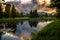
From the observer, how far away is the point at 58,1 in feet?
61.8

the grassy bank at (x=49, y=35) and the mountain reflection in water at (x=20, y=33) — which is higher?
the grassy bank at (x=49, y=35)

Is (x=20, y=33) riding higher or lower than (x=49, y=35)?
lower

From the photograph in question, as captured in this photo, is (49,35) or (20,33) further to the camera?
(20,33)

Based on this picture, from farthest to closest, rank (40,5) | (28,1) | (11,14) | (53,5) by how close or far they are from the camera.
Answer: (11,14)
(28,1)
(40,5)
(53,5)

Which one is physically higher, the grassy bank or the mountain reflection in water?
the grassy bank

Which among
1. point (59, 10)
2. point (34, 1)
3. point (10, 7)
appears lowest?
point (10, 7)

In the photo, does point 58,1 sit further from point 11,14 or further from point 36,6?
point 11,14

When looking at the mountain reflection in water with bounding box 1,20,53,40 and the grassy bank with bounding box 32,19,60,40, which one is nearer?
the grassy bank with bounding box 32,19,60,40

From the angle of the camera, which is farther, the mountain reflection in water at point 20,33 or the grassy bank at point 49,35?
the mountain reflection in water at point 20,33

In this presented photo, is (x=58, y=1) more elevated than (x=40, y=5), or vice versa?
(x=58, y=1)

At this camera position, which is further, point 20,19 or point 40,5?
point 20,19

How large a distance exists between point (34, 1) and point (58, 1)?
30.9m

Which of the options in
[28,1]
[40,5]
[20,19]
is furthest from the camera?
[20,19]

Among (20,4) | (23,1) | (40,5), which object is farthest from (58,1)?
(23,1)
